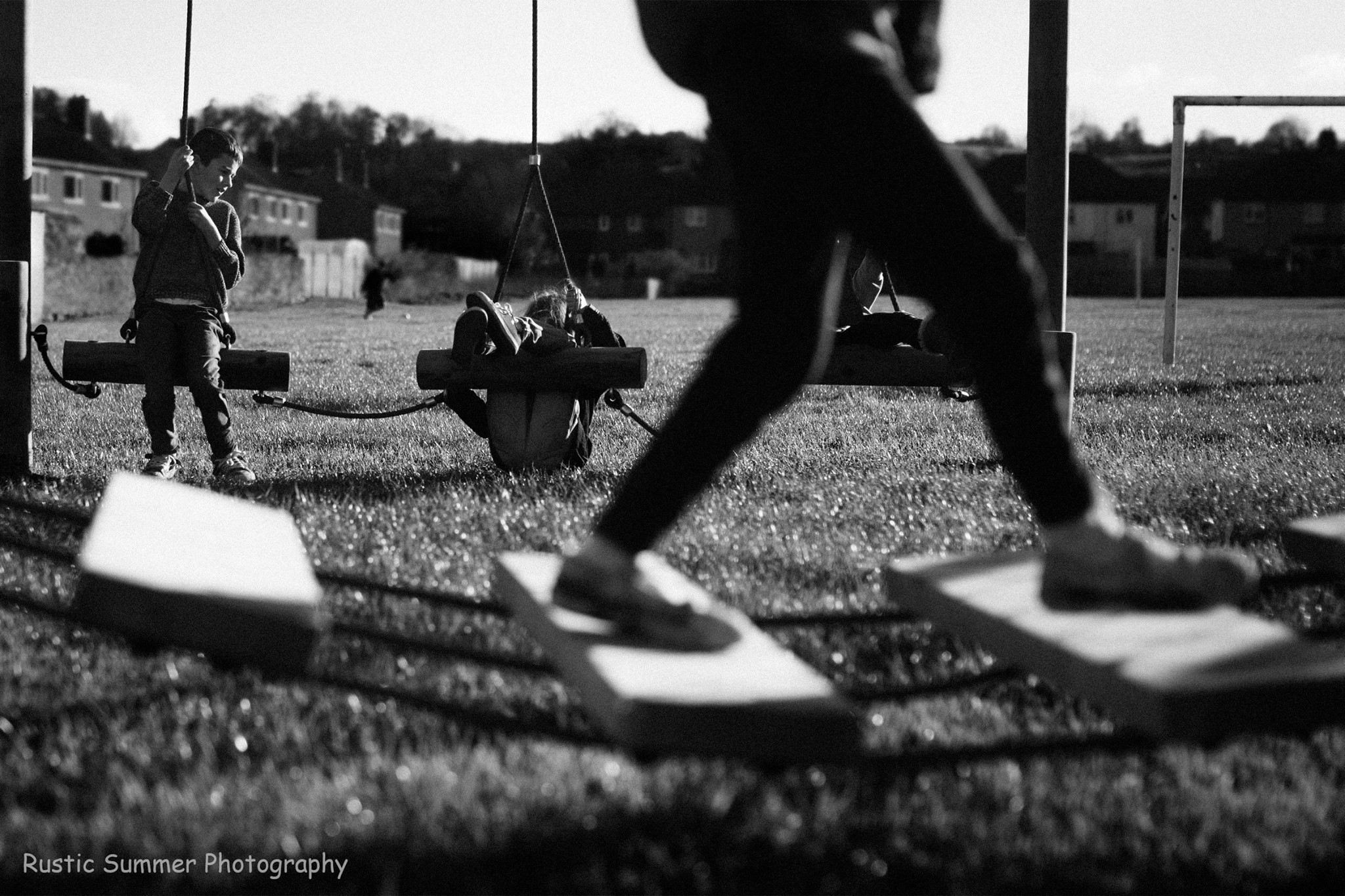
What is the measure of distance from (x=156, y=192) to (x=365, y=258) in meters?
61.8

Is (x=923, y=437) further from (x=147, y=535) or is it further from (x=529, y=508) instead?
(x=147, y=535)

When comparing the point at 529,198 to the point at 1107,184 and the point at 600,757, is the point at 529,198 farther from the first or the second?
the point at 1107,184

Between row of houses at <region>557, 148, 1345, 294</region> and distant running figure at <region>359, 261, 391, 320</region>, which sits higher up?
row of houses at <region>557, 148, 1345, 294</region>

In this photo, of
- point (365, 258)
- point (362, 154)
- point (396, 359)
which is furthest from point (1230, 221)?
point (396, 359)

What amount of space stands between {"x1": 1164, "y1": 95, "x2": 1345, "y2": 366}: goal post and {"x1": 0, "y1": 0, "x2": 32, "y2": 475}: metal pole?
10072mm

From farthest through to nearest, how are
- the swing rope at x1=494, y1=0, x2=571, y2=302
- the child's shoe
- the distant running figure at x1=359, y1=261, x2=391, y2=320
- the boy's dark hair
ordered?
the distant running figure at x1=359, y1=261, x2=391, y2=320 < the boy's dark hair < the swing rope at x1=494, y1=0, x2=571, y2=302 < the child's shoe

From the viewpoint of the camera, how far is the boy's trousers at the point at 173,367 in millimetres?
6902

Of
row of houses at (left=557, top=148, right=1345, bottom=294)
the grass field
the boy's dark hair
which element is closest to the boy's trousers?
the boy's dark hair

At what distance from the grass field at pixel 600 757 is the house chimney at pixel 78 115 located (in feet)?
289

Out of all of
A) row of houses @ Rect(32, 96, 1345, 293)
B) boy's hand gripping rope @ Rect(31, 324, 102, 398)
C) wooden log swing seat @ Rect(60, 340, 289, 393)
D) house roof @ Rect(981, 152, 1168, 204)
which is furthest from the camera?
house roof @ Rect(981, 152, 1168, 204)

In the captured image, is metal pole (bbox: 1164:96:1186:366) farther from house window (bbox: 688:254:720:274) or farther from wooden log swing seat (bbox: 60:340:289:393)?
house window (bbox: 688:254:720:274)

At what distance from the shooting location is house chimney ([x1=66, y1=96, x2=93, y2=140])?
86.2 meters

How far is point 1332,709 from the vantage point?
194cm

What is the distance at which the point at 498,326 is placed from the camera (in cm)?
689
